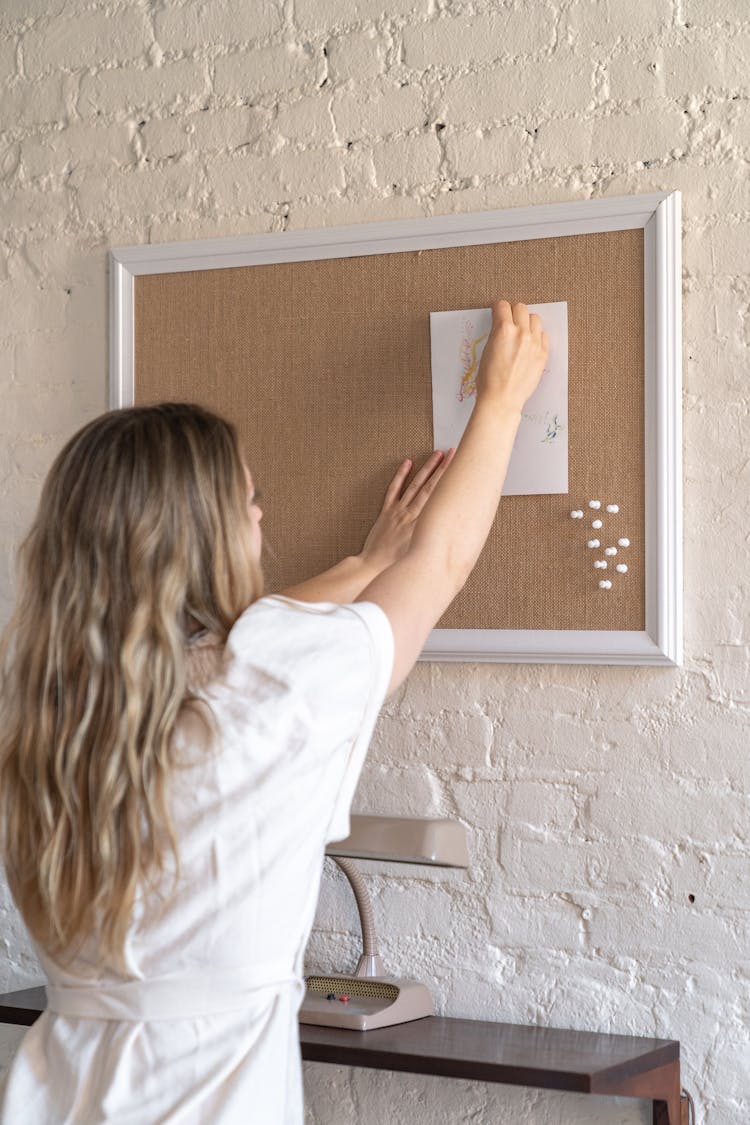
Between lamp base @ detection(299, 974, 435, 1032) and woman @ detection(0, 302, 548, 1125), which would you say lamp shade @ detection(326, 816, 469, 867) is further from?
woman @ detection(0, 302, 548, 1125)

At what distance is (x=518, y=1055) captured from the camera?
67.6 inches

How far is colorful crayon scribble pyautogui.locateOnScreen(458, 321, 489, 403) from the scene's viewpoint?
6.49 ft

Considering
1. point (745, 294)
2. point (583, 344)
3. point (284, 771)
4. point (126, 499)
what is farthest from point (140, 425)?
point (745, 294)

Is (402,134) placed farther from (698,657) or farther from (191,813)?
(191,813)

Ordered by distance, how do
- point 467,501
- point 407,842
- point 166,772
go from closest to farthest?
point 166,772, point 467,501, point 407,842

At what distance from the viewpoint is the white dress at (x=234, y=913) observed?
1196 mm

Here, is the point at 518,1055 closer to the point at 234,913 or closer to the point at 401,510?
the point at 234,913

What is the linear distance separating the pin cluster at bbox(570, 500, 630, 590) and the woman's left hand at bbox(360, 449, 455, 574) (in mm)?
224

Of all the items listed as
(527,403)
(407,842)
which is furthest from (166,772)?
(527,403)

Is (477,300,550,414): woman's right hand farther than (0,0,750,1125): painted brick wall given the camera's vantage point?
No

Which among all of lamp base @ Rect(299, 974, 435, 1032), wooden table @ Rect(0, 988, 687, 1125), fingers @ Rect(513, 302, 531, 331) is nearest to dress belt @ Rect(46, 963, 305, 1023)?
wooden table @ Rect(0, 988, 687, 1125)

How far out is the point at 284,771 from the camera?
1214 mm

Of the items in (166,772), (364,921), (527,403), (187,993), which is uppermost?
(527,403)

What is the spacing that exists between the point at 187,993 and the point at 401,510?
3.05 feet
